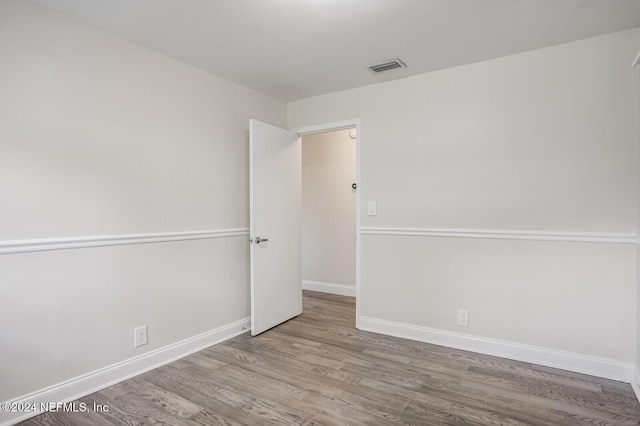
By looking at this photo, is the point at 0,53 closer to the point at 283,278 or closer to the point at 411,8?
the point at 411,8

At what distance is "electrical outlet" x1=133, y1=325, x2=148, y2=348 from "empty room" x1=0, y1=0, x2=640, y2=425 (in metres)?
0.02

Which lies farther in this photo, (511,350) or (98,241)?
(511,350)

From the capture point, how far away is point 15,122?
74.7 inches

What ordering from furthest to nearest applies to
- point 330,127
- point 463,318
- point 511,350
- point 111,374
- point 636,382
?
point 330,127 < point 463,318 < point 511,350 < point 111,374 < point 636,382

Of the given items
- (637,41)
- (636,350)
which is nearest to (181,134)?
(637,41)

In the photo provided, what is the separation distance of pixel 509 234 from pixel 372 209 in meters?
1.17

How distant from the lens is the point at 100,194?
7.43ft

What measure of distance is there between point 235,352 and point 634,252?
297 centimetres

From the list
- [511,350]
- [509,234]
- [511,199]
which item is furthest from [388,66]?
[511,350]

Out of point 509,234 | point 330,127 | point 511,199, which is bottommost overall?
point 509,234

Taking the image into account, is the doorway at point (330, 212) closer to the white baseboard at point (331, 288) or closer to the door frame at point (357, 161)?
the white baseboard at point (331, 288)

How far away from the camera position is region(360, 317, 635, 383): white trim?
236 cm

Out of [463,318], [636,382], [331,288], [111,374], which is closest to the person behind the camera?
[636,382]

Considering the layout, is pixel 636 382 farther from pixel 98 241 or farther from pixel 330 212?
pixel 98 241
